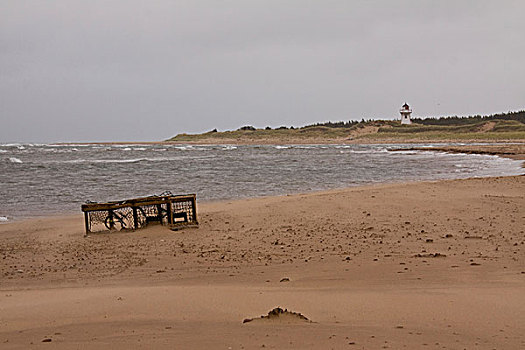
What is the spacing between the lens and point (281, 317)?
4488mm

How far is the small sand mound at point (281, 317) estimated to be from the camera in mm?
4427

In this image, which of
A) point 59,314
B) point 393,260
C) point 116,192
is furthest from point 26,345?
point 116,192

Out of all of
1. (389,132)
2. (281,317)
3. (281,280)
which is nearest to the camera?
(281,317)

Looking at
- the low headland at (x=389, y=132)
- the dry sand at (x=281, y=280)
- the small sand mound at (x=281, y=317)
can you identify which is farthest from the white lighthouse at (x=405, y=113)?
the small sand mound at (x=281, y=317)

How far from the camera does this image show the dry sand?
162 inches

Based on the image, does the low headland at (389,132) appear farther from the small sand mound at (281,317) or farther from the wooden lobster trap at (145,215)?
the small sand mound at (281,317)

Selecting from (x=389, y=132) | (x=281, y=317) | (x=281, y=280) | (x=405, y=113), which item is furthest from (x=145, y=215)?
(x=405, y=113)

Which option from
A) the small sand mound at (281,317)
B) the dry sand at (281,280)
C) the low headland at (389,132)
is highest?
the low headland at (389,132)

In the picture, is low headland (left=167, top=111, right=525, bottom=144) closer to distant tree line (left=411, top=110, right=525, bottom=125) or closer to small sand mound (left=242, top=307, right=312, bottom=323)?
distant tree line (left=411, top=110, right=525, bottom=125)

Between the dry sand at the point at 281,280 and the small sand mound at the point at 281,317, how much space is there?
3.8 inches

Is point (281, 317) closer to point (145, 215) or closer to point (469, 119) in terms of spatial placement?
point (145, 215)

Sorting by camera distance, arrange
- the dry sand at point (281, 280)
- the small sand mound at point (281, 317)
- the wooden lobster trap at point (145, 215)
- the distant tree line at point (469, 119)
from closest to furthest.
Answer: the dry sand at point (281, 280) → the small sand mound at point (281, 317) → the wooden lobster trap at point (145, 215) → the distant tree line at point (469, 119)

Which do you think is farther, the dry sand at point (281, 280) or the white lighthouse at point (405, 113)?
the white lighthouse at point (405, 113)

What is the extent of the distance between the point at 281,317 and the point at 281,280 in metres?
1.91
